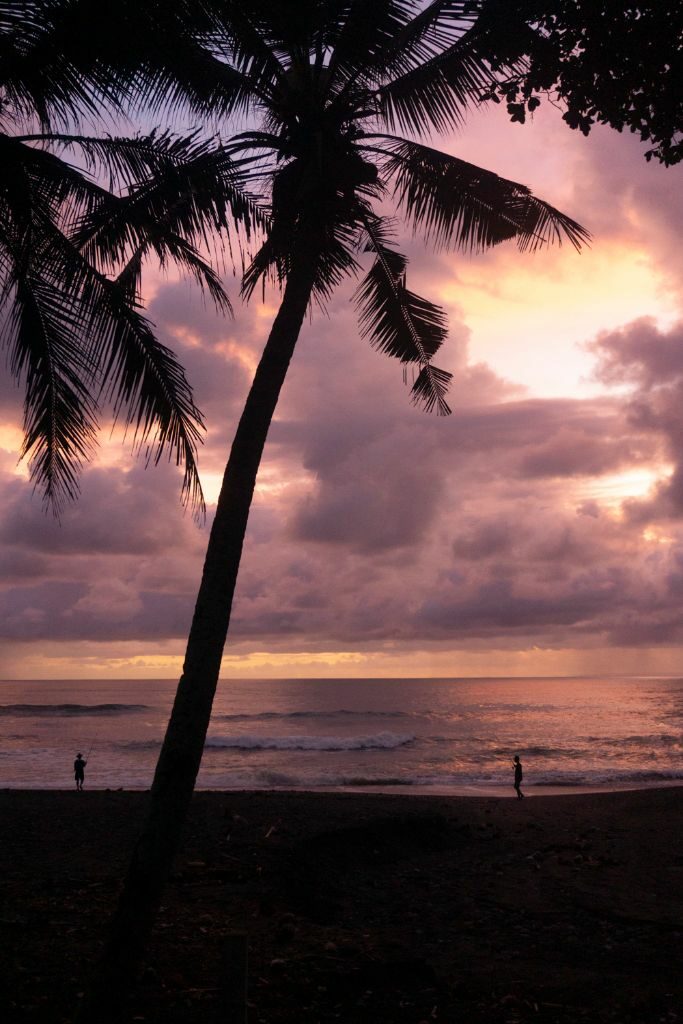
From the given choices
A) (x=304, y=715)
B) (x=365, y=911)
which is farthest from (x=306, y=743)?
(x=365, y=911)

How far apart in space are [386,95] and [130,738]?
50104 millimetres

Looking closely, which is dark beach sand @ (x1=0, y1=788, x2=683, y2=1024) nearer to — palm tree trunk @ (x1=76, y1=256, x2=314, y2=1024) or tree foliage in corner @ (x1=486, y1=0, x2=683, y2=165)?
palm tree trunk @ (x1=76, y1=256, x2=314, y2=1024)

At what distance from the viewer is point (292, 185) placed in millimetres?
6789

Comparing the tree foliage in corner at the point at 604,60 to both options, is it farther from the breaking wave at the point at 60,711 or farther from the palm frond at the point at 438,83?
the breaking wave at the point at 60,711

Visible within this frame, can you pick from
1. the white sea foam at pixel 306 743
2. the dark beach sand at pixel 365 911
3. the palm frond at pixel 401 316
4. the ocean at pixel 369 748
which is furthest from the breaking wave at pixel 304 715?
the palm frond at pixel 401 316

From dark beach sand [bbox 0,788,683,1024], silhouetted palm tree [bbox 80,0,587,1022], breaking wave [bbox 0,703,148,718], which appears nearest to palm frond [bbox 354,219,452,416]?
silhouetted palm tree [bbox 80,0,587,1022]

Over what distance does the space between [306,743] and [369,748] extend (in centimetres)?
397

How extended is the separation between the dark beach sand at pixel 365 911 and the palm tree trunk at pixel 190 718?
2.15 ft

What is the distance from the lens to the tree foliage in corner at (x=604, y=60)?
5797 millimetres

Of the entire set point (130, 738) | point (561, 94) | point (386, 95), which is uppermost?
point (386, 95)

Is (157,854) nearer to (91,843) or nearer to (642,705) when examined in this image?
(91,843)

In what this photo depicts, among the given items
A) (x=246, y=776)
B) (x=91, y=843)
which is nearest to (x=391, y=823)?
(x=91, y=843)

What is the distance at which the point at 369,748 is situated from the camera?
46.8 metres

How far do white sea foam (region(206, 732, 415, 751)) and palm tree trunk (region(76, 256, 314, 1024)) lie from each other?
133ft
